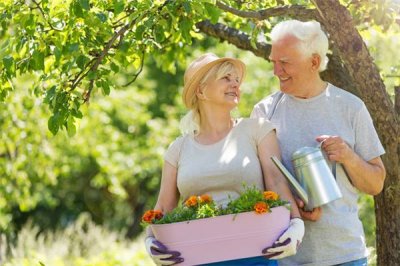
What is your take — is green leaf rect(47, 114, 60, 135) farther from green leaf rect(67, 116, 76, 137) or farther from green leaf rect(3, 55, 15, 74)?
green leaf rect(3, 55, 15, 74)

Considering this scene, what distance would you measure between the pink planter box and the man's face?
1.90 feet

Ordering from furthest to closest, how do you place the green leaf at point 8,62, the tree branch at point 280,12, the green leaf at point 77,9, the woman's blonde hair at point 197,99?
1. the tree branch at point 280,12
2. the green leaf at point 8,62
3. the green leaf at point 77,9
4. the woman's blonde hair at point 197,99

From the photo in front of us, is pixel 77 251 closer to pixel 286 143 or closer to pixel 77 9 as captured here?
pixel 77 9

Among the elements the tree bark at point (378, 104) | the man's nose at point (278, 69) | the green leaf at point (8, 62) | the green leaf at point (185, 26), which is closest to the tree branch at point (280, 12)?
the tree bark at point (378, 104)

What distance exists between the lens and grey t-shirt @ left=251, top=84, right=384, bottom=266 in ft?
11.5

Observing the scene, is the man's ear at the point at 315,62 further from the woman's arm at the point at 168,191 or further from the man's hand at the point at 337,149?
the woman's arm at the point at 168,191

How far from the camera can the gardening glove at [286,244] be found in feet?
10.6

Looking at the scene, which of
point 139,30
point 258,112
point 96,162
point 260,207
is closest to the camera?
point 260,207

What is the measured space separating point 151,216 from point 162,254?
0.15 m

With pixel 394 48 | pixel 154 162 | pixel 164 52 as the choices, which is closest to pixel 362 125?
pixel 164 52

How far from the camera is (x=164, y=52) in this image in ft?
19.0

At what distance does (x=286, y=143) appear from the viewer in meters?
3.62

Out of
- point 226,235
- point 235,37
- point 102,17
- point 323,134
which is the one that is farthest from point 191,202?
point 235,37

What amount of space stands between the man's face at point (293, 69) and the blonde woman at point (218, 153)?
16 cm
